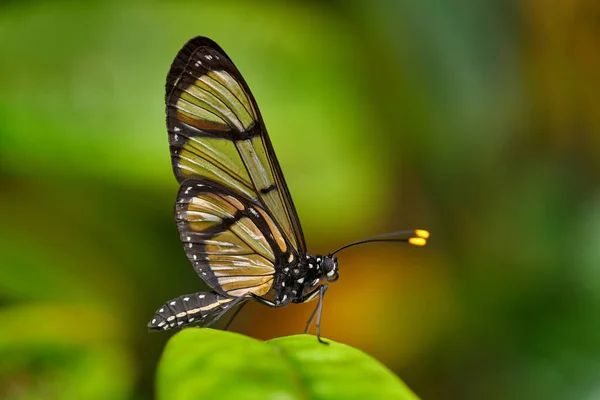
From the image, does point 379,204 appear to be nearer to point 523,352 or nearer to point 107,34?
point 523,352

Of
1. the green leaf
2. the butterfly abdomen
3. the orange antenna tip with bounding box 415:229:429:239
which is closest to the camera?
the green leaf

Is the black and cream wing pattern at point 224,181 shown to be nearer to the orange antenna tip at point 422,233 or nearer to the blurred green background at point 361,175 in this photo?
the blurred green background at point 361,175

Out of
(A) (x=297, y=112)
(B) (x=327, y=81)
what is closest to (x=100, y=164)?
(A) (x=297, y=112)

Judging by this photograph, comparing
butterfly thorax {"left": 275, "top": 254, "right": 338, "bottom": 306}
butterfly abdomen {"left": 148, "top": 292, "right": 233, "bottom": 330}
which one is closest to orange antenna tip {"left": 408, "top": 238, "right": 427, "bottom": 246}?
butterfly thorax {"left": 275, "top": 254, "right": 338, "bottom": 306}

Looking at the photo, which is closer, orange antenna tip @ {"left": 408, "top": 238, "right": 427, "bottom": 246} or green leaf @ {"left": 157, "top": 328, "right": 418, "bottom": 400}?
green leaf @ {"left": 157, "top": 328, "right": 418, "bottom": 400}

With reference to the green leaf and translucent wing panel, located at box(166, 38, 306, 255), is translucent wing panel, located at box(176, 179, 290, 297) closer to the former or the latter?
translucent wing panel, located at box(166, 38, 306, 255)

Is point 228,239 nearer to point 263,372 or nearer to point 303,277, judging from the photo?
point 303,277
